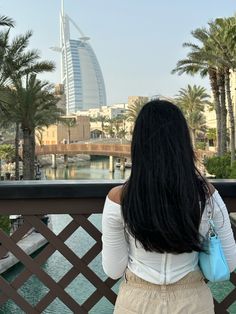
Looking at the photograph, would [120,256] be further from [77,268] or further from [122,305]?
[77,268]

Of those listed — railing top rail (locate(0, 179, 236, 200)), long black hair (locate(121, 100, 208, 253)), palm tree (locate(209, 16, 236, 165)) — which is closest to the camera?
long black hair (locate(121, 100, 208, 253))

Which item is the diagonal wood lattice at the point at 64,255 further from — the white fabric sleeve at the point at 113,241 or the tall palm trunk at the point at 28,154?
the tall palm trunk at the point at 28,154

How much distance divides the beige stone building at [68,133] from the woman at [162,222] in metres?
96.4

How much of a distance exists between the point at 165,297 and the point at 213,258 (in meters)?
0.21

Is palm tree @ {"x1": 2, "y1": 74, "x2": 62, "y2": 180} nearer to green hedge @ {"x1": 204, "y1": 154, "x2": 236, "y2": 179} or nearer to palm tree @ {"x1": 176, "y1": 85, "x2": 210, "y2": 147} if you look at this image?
green hedge @ {"x1": 204, "y1": 154, "x2": 236, "y2": 179}

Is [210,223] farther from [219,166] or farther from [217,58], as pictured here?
[219,166]

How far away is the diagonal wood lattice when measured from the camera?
2229 mm

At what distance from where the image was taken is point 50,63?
26578 mm

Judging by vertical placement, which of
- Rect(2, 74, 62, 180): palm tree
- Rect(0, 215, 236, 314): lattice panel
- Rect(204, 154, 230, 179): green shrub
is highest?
Rect(2, 74, 62, 180): palm tree

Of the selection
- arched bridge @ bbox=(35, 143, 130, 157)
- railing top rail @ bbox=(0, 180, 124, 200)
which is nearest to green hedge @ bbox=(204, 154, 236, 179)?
arched bridge @ bbox=(35, 143, 130, 157)

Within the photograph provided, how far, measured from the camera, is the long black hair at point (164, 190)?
1.62 meters

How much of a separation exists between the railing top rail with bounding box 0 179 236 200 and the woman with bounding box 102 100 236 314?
0.51 metres

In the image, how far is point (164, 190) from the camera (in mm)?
1626


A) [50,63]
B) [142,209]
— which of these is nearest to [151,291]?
[142,209]
